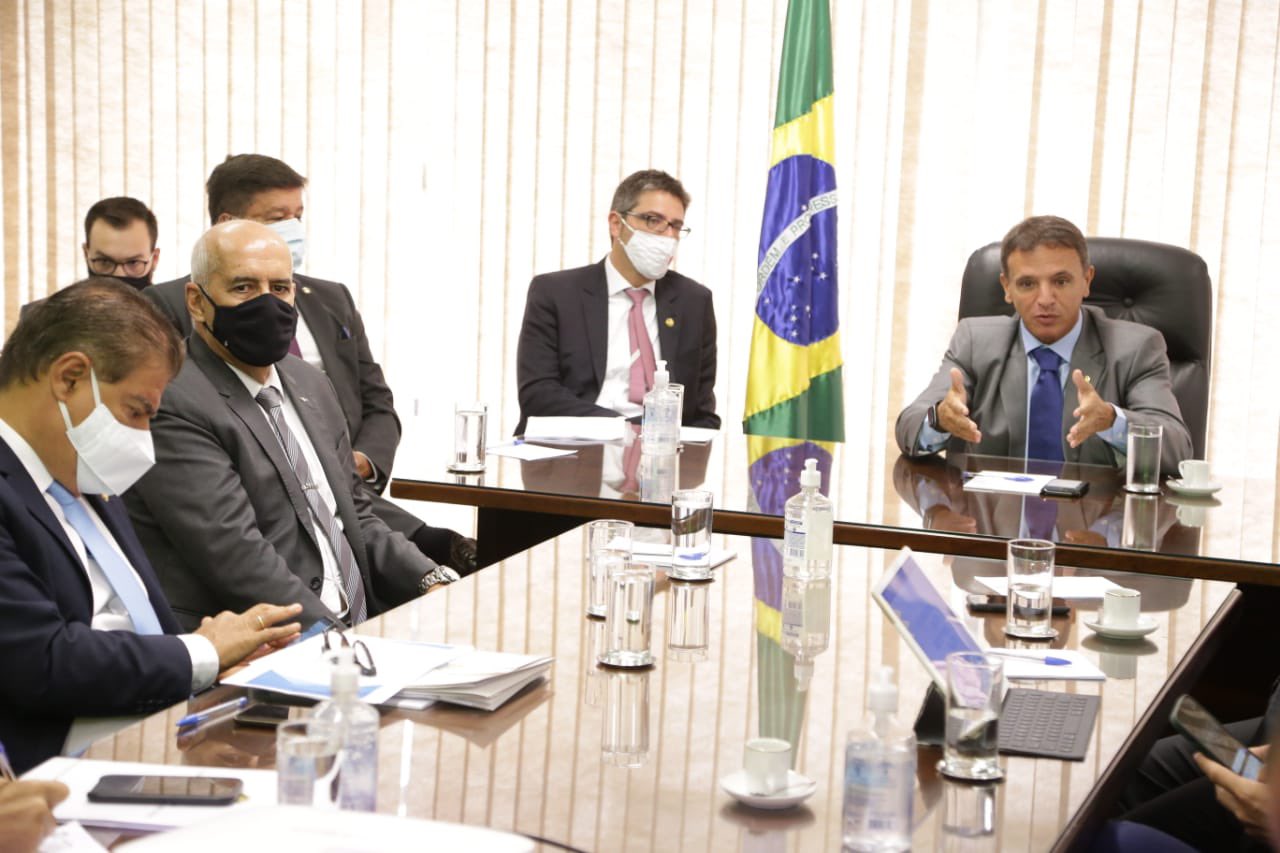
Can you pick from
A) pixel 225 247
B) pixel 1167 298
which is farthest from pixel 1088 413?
pixel 225 247

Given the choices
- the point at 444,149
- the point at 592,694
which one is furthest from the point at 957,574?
the point at 444,149

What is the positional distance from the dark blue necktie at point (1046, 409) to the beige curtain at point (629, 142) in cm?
158

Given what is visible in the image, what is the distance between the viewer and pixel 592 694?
1.81 metres

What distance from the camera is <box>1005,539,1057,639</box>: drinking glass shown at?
2135 millimetres

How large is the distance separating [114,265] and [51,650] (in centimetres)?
318

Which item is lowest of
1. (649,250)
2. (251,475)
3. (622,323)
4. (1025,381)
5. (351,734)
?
(351,734)

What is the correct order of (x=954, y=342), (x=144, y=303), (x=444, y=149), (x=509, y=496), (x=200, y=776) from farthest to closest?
1. (x=444, y=149)
2. (x=954, y=342)
3. (x=509, y=496)
4. (x=144, y=303)
5. (x=200, y=776)

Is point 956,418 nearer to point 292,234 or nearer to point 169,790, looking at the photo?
point 292,234

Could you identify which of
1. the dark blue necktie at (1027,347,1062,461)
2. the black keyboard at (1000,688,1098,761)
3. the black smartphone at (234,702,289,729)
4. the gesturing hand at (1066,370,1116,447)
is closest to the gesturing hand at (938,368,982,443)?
the gesturing hand at (1066,370,1116,447)

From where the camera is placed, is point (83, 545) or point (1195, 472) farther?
point (1195, 472)

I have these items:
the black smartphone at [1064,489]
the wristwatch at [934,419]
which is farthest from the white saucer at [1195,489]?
the wristwatch at [934,419]

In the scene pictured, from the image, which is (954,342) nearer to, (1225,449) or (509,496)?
(509,496)

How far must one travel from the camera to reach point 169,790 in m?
1.42

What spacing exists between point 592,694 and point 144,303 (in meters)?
0.92
